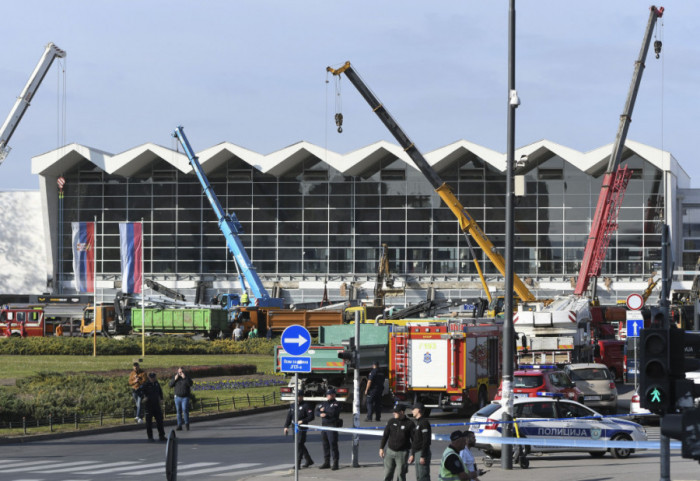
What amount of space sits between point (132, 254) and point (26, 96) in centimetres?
2602

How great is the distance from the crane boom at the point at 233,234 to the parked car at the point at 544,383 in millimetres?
43781

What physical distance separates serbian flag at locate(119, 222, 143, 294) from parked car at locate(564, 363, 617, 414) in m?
28.8

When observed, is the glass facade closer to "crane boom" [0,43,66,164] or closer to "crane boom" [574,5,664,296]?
"crane boom" [0,43,66,164]

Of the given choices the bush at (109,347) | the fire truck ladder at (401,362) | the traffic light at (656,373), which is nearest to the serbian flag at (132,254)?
the bush at (109,347)

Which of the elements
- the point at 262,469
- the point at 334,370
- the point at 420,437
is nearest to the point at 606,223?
the point at 334,370

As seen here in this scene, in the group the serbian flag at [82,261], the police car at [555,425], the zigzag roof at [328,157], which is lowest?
the police car at [555,425]

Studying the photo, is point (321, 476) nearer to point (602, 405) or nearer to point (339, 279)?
point (602, 405)

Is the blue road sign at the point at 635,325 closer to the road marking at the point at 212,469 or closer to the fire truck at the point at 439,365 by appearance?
the fire truck at the point at 439,365

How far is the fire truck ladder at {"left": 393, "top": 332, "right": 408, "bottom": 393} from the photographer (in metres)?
29.7

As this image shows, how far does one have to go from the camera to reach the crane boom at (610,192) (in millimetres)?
58062

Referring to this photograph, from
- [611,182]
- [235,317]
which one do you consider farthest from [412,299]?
[611,182]

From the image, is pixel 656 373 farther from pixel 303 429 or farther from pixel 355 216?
pixel 355 216

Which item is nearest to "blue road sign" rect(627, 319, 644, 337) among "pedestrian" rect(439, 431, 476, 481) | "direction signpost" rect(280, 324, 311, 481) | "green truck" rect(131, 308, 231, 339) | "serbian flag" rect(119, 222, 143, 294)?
"direction signpost" rect(280, 324, 311, 481)

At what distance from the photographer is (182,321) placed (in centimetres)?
6794
